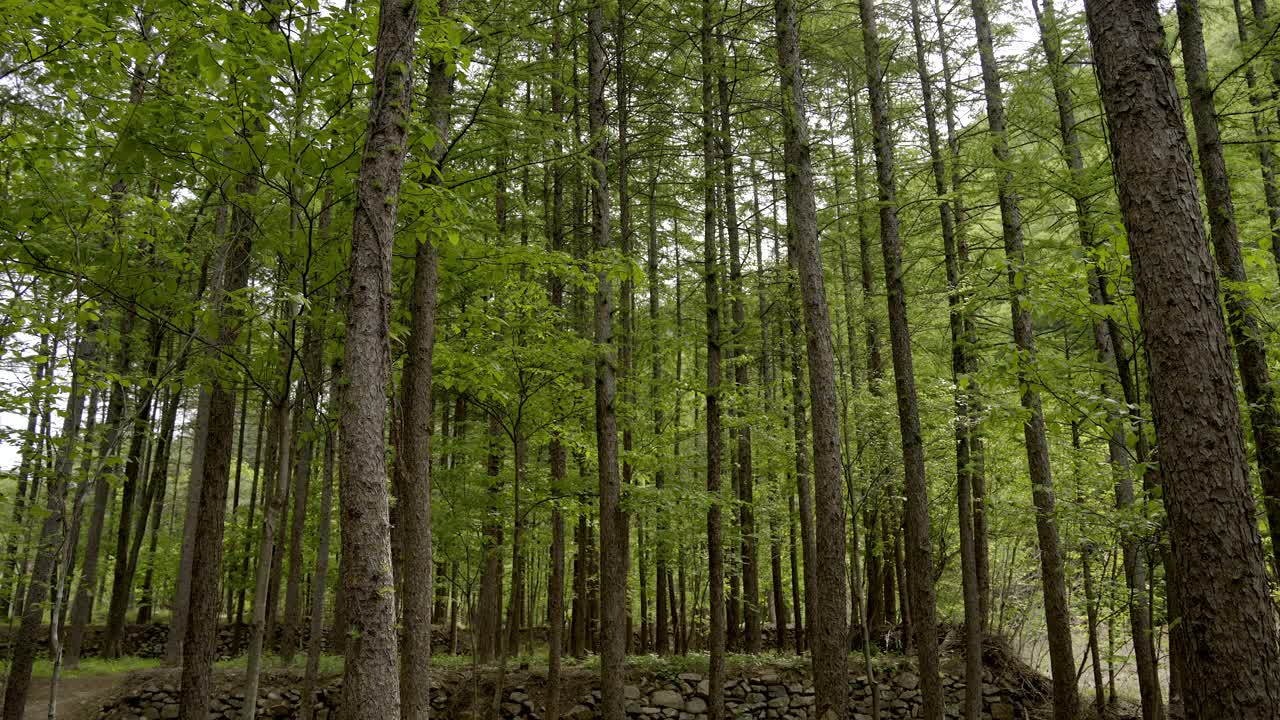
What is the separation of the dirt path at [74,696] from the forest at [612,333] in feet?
0.41

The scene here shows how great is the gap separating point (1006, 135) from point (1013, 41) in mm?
1971

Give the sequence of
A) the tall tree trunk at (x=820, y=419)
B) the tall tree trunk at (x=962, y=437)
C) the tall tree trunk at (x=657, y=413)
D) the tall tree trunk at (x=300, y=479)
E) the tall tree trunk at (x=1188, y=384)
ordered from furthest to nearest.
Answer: the tall tree trunk at (x=657, y=413), the tall tree trunk at (x=962, y=437), the tall tree trunk at (x=820, y=419), the tall tree trunk at (x=300, y=479), the tall tree trunk at (x=1188, y=384)

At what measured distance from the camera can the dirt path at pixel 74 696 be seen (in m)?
10.8

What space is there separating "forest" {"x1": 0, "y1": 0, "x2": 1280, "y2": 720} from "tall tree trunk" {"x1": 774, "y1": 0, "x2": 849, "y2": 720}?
5cm

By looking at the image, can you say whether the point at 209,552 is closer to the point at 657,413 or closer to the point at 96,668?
the point at 96,668

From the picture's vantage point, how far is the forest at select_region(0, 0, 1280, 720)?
3801 mm

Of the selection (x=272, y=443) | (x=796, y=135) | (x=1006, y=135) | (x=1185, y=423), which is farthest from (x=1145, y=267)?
(x=272, y=443)

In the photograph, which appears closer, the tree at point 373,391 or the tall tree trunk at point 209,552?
the tree at point 373,391

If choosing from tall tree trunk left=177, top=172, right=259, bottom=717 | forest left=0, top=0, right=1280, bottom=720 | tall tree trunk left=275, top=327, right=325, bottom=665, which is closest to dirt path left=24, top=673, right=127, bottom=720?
forest left=0, top=0, right=1280, bottom=720

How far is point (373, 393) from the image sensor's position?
4.00 meters

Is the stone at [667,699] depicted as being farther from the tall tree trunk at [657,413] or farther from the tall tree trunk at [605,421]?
the tall tree trunk at [605,421]

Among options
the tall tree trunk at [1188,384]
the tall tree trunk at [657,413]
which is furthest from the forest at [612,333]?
the tall tree trunk at [657,413]

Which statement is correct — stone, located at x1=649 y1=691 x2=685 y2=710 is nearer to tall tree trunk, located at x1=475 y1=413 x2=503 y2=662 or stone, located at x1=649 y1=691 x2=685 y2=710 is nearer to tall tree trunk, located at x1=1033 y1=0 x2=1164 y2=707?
tall tree trunk, located at x1=475 y1=413 x2=503 y2=662

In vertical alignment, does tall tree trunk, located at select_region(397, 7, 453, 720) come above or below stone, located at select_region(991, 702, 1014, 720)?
above
